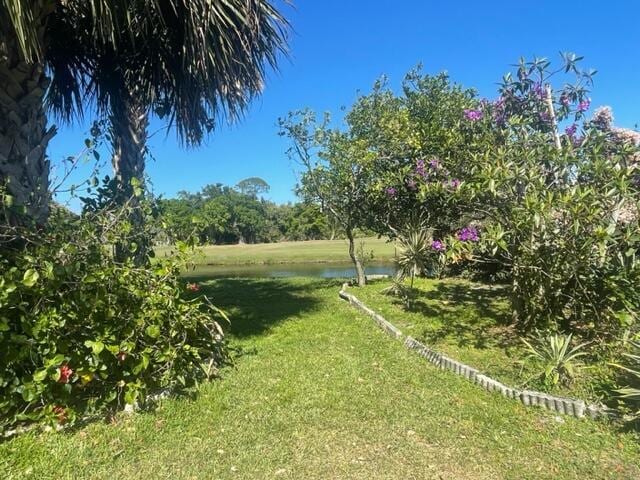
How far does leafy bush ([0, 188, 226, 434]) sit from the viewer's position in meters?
2.92

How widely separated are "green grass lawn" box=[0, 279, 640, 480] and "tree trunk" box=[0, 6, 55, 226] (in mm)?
1848

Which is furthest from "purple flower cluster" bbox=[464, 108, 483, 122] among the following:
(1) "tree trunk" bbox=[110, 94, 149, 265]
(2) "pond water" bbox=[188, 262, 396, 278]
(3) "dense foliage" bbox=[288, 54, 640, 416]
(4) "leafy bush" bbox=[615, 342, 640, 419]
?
(2) "pond water" bbox=[188, 262, 396, 278]

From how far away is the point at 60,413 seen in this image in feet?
9.87

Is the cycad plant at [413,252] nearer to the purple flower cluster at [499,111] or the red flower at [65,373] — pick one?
the purple flower cluster at [499,111]

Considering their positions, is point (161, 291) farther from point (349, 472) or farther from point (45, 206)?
point (349, 472)

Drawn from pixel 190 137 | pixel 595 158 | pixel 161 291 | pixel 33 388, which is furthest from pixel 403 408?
pixel 190 137

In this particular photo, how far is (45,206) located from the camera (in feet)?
12.6

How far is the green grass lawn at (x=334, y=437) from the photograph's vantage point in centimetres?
261

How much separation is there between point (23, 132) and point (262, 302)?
528 cm

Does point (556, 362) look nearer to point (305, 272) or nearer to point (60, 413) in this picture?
point (60, 413)

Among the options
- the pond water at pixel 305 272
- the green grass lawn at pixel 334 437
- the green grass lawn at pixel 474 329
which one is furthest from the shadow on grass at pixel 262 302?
the pond water at pixel 305 272

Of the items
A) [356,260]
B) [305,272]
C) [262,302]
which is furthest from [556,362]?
[305,272]

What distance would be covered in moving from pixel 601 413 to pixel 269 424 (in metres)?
2.37

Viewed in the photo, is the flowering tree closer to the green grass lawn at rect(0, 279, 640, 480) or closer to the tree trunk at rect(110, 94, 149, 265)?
the green grass lawn at rect(0, 279, 640, 480)
